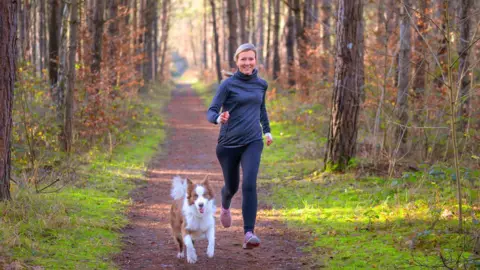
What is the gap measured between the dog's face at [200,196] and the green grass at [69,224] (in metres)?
1.09

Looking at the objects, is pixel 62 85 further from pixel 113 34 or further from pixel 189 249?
pixel 113 34

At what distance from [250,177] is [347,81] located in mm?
4780

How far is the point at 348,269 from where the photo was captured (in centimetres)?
610

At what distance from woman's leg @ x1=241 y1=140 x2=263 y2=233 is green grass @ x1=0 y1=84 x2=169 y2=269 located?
159 centimetres

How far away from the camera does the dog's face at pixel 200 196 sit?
624 centimetres

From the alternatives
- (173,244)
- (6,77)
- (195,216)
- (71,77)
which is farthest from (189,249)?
(71,77)

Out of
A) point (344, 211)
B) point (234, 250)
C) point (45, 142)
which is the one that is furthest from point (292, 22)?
point (234, 250)

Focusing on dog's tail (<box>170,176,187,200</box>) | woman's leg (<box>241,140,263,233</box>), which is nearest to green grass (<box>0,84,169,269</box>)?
dog's tail (<box>170,176,187,200</box>)

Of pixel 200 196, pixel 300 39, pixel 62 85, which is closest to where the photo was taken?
pixel 200 196

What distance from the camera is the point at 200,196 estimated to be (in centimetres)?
629

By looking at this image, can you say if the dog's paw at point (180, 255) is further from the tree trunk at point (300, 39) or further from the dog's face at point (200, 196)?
the tree trunk at point (300, 39)

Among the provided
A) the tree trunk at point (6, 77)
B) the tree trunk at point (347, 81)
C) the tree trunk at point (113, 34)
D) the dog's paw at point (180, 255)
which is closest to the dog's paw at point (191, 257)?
the dog's paw at point (180, 255)

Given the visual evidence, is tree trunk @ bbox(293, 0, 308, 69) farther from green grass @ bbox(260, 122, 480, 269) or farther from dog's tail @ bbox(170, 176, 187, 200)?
dog's tail @ bbox(170, 176, 187, 200)

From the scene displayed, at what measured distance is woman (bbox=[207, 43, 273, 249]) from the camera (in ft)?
21.9
